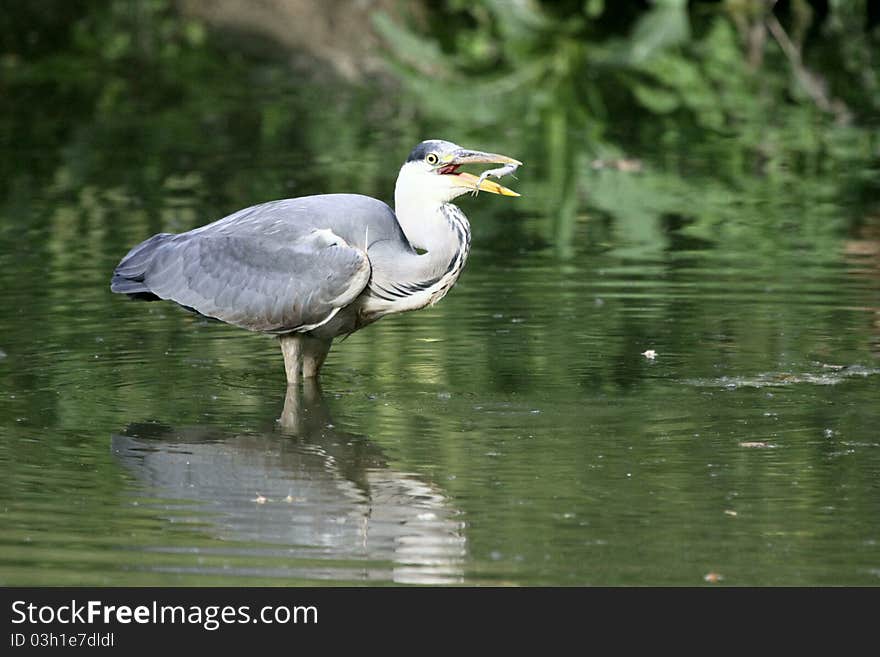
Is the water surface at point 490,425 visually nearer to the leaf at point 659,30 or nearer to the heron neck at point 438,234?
the heron neck at point 438,234

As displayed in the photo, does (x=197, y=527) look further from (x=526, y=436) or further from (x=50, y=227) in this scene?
(x=50, y=227)

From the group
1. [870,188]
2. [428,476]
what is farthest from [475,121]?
[428,476]

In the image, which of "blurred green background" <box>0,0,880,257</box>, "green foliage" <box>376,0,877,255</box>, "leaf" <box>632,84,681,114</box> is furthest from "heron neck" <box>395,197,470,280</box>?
"leaf" <box>632,84,681,114</box>

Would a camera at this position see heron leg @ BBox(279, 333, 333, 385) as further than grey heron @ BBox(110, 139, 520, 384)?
Yes

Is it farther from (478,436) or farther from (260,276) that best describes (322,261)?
(478,436)

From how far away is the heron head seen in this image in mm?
9195

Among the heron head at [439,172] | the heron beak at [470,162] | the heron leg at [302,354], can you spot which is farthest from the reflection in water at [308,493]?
the heron beak at [470,162]

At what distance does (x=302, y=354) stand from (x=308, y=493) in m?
2.04

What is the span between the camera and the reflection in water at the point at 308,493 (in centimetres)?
707

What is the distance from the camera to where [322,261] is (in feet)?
30.8

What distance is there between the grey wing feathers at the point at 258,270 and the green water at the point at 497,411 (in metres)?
0.42

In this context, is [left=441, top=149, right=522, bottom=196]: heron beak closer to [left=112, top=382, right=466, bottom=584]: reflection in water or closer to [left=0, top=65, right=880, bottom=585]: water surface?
[left=0, top=65, right=880, bottom=585]: water surface

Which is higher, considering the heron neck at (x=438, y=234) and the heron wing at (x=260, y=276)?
the heron neck at (x=438, y=234)

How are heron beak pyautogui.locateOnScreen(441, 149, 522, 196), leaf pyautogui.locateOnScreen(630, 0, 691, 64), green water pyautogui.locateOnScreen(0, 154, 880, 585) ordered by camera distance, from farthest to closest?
leaf pyautogui.locateOnScreen(630, 0, 691, 64) → heron beak pyautogui.locateOnScreen(441, 149, 522, 196) → green water pyautogui.locateOnScreen(0, 154, 880, 585)
